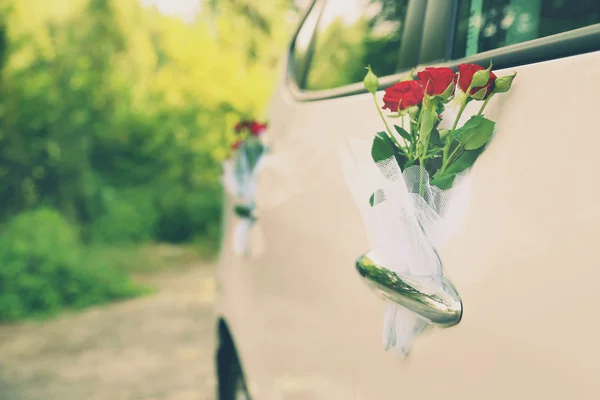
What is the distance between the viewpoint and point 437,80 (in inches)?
32.1

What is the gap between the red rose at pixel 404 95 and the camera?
0.84 m

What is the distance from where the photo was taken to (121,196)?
28.1 feet

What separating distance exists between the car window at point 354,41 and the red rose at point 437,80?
418mm

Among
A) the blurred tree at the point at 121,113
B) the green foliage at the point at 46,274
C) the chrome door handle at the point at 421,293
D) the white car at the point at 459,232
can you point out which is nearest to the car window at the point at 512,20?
the white car at the point at 459,232

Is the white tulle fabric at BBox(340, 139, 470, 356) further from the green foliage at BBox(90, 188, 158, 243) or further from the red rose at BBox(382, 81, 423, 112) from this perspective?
the green foliage at BBox(90, 188, 158, 243)

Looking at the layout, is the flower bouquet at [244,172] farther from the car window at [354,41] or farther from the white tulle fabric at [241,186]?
the car window at [354,41]

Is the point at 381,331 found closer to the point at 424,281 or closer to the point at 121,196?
the point at 424,281

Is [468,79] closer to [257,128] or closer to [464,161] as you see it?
[464,161]

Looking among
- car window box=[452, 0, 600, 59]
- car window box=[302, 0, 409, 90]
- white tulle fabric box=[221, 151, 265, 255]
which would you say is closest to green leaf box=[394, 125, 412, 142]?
car window box=[452, 0, 600, 59]

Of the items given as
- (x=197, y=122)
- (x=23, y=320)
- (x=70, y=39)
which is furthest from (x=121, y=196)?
(x=23, y=320)

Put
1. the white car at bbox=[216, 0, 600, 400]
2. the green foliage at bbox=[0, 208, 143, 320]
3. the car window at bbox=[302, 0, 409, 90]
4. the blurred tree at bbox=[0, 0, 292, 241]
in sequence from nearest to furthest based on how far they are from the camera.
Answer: the white car at bbox=[216, 0, 600, 400]
the car window at bbox=[302, 0, 409, 90]
the green foliage at bbox=[0, 208, 143, 320]
the blurred tree at bbox=[0, 0, 292, 241]

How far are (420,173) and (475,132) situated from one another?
10cm

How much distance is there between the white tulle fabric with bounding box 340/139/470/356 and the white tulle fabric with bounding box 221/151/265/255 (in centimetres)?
96

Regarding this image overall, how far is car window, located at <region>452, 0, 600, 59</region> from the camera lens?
1.00 m
